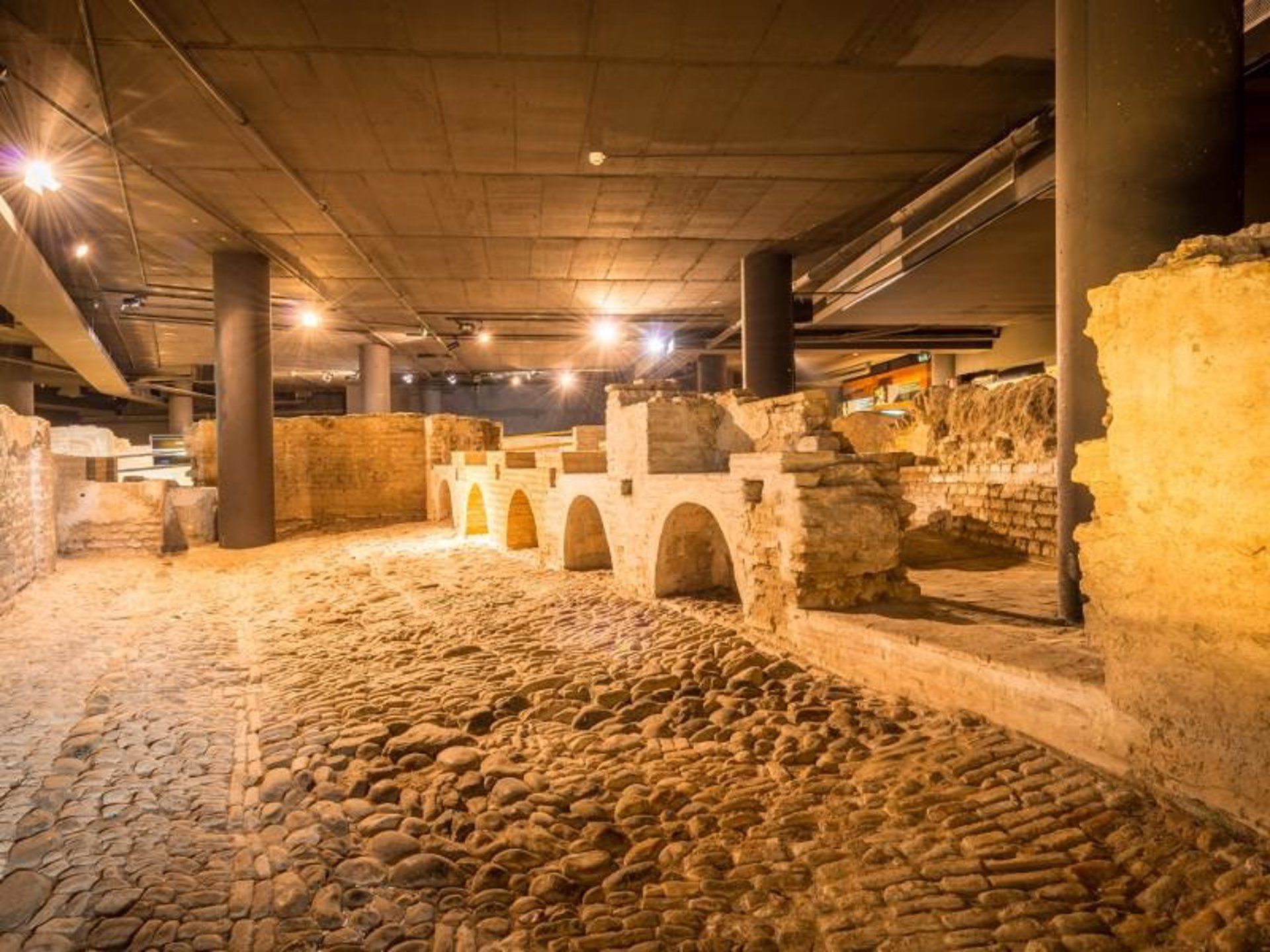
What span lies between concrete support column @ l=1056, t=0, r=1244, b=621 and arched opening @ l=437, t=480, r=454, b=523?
12.9 meters

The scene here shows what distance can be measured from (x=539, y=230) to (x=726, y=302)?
17.4 feet

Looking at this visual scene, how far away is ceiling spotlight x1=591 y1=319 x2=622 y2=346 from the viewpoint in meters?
15.6

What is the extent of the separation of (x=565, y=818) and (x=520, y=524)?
26.9 feet

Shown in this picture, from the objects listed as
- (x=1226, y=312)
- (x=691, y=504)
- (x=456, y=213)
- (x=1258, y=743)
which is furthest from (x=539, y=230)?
(x=1258, y=743)

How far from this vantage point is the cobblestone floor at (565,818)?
236 centimetres

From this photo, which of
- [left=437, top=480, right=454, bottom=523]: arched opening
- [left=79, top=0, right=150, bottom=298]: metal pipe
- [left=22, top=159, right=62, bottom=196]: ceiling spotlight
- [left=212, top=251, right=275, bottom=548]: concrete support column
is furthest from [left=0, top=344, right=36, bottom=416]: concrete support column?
[left=22, top=159, right=62, bottom=196]: ceiling spotlight

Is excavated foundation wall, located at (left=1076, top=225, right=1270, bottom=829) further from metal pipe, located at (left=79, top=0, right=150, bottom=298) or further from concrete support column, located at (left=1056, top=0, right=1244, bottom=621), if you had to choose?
metal pipe, located at (left=79, top=0, right=150, bottom=298)

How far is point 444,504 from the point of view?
15211 mm

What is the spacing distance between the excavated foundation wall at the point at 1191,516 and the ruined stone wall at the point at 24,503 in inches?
376

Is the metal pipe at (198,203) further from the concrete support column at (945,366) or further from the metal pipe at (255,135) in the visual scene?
the concrete support column at (945,366)

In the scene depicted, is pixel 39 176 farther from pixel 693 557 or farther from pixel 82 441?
pixel 82 441

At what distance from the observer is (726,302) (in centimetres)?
1388

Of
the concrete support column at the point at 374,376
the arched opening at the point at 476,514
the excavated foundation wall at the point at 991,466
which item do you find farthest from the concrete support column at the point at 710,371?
the concrete support column at the point at 374,376

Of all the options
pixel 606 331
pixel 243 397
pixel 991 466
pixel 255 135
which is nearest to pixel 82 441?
pixel 243 397
